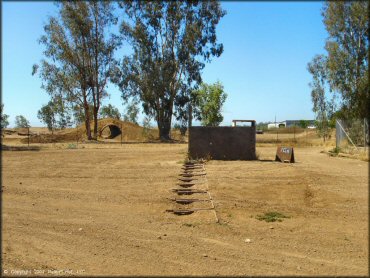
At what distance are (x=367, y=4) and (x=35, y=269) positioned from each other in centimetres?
2689

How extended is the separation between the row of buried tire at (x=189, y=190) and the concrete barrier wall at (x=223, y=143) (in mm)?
3069

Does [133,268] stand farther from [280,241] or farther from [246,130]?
[246,130]

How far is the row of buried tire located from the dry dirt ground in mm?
203

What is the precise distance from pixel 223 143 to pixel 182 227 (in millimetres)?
11442

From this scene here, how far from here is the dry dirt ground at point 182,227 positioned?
5.25 m

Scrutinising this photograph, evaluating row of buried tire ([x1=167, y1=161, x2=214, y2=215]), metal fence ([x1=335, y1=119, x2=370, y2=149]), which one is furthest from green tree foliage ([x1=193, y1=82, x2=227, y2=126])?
row of buried tire ([x1=167, y1=161, x2=214, y2=215])

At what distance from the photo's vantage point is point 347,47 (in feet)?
95.6

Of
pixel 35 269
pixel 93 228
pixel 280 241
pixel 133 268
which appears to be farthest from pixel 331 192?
pixel 35 269

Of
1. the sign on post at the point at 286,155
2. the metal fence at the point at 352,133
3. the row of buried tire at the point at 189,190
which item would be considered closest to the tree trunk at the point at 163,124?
the metal fence at the point at 352,133

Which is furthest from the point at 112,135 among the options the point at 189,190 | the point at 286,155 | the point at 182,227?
the point at 182,227

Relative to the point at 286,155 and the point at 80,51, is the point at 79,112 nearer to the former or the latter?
the point at 80,51

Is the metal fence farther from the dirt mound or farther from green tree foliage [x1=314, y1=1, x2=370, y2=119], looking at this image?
the dirt mound

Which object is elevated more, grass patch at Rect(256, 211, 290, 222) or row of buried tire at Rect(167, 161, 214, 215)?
row of buried tire at Rect(167, 161, 214, 215)

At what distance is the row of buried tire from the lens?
859 cm
